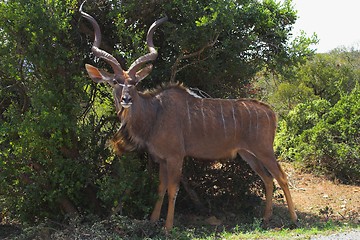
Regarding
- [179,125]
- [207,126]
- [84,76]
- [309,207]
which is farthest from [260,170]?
[84,76]

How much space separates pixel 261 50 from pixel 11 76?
3.04 metres

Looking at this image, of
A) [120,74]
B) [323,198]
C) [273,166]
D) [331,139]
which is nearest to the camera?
[120,74]

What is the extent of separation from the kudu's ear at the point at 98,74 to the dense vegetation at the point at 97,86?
127 millimetres

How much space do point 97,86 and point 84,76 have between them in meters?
0.66

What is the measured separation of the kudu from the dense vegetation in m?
0.24

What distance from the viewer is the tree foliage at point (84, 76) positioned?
4840 mm

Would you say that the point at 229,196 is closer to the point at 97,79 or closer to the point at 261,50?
the point at 261,50

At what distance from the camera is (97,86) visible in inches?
235

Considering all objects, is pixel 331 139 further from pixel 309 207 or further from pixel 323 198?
pixel 309 207

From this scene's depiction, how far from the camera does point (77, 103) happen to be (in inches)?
196

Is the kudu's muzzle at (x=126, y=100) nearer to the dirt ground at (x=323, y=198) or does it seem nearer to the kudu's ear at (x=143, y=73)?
the kudu's ear at (x=143, y=73)

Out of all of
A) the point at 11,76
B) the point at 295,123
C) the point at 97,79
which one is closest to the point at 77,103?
the point at 97,79

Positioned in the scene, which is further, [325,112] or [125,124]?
[325,112]

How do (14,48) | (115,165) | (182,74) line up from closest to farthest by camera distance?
1. (14,48)
2. (115,165)
3. (182,74)
